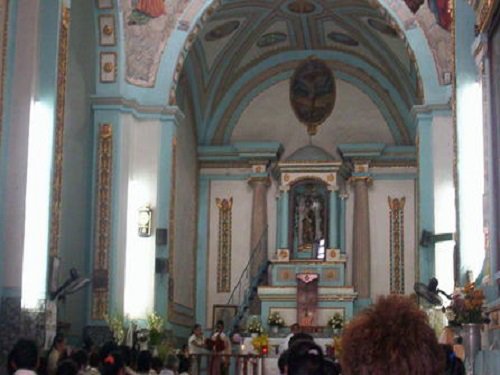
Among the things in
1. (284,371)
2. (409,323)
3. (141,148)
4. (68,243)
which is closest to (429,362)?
(409,323)

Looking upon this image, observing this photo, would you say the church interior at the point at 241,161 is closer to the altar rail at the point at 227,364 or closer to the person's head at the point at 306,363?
the altar rail at the point at 227,364

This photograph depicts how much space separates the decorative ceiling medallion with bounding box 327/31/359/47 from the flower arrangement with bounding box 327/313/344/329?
704 cm

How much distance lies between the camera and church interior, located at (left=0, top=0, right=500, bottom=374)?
41.7 ft

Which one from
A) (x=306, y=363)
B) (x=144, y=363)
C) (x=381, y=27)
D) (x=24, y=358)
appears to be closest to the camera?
(x=306, y=363)

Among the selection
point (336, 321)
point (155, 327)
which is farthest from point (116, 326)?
point (336, 321)

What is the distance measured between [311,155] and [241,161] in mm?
2124

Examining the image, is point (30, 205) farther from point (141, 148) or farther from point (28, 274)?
point (141, 148)

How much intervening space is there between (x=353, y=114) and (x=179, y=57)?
7748 millimetres

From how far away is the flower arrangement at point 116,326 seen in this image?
1641 centimetres

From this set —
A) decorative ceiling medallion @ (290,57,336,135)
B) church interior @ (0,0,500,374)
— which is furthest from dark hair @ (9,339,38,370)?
decorative ceiling medallion @ (290,57,336,135)

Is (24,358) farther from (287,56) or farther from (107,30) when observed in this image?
(287,56)

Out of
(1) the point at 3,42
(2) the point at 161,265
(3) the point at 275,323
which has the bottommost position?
(3) the point at 275,323

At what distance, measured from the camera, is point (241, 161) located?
24.8 metres

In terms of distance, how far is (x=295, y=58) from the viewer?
25125mm
